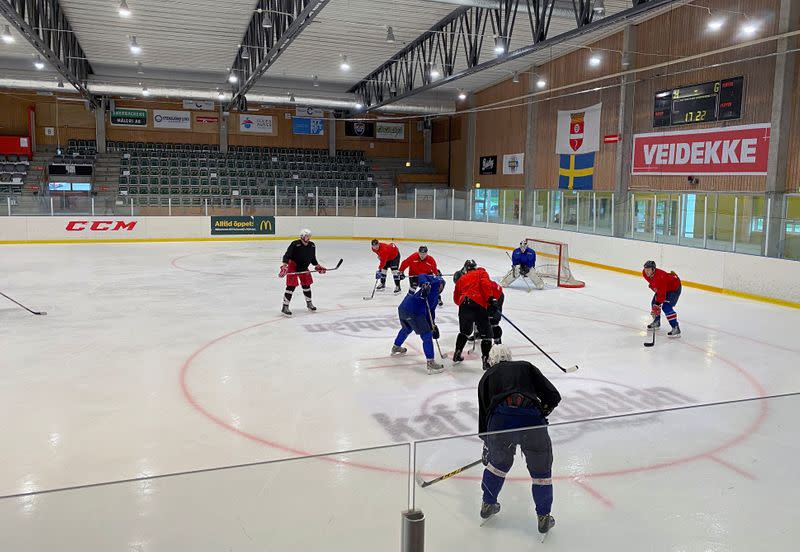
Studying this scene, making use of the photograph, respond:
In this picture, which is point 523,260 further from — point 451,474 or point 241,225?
point 241,225

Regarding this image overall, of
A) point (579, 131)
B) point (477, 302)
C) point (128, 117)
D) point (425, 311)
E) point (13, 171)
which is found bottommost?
point (425, 311)

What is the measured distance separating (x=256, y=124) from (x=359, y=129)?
202 inches

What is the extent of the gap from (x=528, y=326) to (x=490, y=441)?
24.1 ft

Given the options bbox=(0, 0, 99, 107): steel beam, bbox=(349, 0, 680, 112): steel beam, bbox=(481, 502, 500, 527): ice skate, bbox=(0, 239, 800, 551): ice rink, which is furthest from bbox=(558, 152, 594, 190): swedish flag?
bbox=(481, 502, 500, 527): ice skate

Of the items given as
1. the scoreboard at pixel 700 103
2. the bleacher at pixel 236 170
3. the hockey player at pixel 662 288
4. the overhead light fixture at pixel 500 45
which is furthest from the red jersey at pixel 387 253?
the bleacher at pixel 236 170

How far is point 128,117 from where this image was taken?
30391 millimetres

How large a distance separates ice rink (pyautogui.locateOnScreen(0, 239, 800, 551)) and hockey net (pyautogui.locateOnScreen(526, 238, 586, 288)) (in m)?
0.74

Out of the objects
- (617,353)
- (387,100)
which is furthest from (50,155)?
(617,353)

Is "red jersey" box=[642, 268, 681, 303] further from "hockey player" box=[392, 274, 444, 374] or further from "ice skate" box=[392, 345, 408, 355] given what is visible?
"ice skate" box=[392, 345, 408, 355]

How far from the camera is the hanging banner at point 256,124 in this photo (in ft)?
105

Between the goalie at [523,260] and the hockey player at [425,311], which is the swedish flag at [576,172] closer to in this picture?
the goalie at [523,260]

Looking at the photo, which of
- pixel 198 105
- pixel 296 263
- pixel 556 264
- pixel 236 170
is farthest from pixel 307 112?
pixel 296 263

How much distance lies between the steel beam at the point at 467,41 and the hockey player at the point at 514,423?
343 inches

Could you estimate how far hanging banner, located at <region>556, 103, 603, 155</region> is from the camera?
20297 mm
